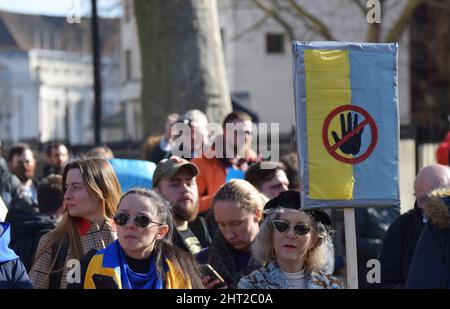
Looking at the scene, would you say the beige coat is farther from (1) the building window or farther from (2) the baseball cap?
(1) the building window

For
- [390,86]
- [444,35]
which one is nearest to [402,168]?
[390,86]

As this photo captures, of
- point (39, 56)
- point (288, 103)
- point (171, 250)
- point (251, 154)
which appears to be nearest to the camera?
point (171, 250)

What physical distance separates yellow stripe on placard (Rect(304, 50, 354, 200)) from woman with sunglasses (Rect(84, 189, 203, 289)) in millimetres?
785

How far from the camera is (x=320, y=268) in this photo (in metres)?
5.93

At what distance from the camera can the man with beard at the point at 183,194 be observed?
291 inches

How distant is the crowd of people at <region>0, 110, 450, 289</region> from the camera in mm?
5602

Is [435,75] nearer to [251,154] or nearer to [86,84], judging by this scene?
[251,154]

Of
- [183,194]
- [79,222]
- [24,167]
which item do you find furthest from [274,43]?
[79,222]

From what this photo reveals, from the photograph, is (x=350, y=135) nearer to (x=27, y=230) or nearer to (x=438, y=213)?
(x=438, y=213)

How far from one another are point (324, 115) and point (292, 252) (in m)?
0.75

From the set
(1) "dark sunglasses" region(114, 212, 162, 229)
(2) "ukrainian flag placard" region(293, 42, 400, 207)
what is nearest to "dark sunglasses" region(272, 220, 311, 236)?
(2) "ukrainian flag placard" region(293, 42, 400, 207)

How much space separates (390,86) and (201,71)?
866 cm

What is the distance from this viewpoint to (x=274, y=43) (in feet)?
143

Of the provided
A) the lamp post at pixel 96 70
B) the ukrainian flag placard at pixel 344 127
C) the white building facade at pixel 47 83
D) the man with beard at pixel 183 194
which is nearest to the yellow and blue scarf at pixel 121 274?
the ukrainian flag placard at pixel 344 127
